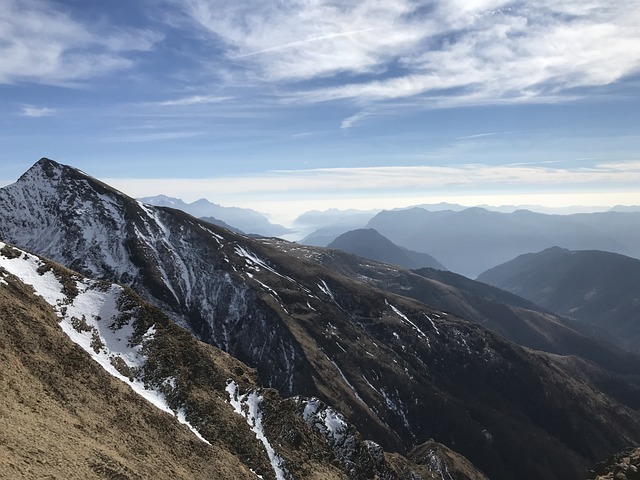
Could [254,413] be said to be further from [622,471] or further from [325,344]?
[325,344]

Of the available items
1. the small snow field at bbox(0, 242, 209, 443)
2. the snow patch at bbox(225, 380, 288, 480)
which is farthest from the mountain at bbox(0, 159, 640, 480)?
the small snow field at bbox(0, 242, 209, 443)

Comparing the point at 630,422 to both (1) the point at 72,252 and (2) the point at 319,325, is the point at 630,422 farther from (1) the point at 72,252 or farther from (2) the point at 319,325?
(1) the point at 72,252

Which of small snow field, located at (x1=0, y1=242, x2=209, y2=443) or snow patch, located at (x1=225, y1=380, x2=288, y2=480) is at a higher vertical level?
small snow field, located at (x1=0, y1=242, x2=209, y2=443)

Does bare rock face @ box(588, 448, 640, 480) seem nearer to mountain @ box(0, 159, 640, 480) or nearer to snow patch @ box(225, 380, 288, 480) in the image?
snow patch @ box(225, 380, 288, 480)

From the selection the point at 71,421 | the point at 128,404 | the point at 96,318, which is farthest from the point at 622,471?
the point at 96,318

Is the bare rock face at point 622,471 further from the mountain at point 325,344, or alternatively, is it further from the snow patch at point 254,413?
Result: the mountain at point 325,344

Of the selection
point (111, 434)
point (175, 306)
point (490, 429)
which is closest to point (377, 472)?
point (111, 434)
